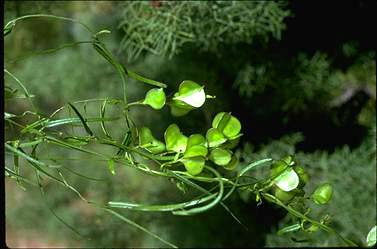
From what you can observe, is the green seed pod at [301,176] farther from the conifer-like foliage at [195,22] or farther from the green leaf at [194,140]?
the conifer-like foliage at [195,22]

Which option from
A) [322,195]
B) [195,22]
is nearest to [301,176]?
[322,195]

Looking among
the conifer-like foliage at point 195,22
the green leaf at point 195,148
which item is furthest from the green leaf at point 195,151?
the conifer-like foliage at point 195,22

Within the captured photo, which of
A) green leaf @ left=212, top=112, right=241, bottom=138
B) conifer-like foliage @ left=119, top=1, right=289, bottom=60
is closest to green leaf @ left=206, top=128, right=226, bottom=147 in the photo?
green leaf @ left=212, top=112, right=241, bottom=138

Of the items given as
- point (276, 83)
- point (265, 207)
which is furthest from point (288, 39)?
point (265, 207)

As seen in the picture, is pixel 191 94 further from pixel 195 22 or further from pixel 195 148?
pixel 195 22

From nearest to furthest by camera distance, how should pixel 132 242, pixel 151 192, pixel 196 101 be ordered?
pixel 196 101 < pixel 132 242 < pixel 151 192

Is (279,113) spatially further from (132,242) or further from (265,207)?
(132,242)

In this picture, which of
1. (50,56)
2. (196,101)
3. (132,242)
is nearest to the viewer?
(196,101)
